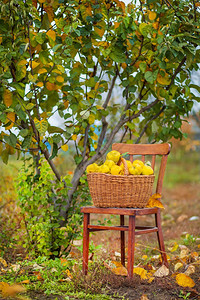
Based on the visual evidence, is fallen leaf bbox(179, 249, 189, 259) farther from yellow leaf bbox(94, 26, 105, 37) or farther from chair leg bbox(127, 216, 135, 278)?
yellow leaf bbox(94, 26, 105, 37)

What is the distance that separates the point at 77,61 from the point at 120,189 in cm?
112

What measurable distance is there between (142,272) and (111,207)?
0.43 m

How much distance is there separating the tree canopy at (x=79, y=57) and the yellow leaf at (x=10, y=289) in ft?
2.89

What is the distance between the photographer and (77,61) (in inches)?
111

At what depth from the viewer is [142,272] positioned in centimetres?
228

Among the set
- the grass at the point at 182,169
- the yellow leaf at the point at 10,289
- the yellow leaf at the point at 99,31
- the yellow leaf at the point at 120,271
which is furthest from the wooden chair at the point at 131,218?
the grass at the point at 182,169

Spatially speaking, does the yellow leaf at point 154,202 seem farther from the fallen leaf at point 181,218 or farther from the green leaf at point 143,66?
the fallen leaf at point 181,218

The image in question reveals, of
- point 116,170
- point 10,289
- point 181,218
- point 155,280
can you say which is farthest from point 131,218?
point 181,218

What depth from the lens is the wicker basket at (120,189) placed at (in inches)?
86.0

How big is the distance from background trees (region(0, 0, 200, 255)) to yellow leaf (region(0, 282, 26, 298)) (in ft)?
2.76

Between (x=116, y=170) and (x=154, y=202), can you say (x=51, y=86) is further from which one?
(x=154, y=202)

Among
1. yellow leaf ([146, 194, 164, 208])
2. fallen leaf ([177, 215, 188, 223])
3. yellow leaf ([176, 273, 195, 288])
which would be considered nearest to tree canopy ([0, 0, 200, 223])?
yellow leaf ([146, 194, 164, 208])

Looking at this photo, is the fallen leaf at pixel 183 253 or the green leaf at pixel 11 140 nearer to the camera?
the green leaf at pixel 11 140

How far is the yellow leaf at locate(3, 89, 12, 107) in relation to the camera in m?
2.44
